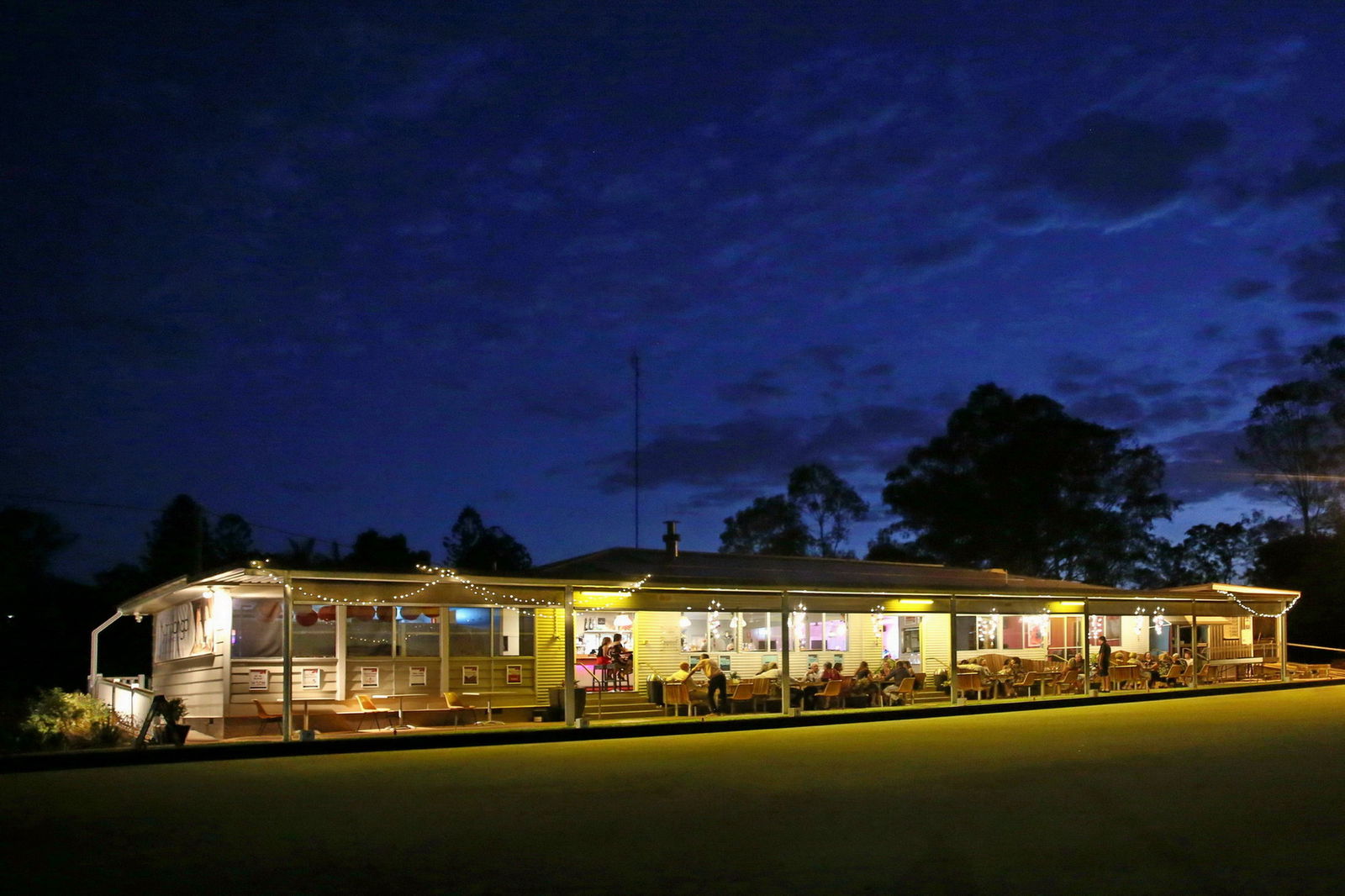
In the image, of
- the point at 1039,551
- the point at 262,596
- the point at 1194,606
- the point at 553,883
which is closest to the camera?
the point at 553,883

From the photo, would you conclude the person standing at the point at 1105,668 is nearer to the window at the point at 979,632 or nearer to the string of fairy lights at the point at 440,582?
the window at the point at 979,632

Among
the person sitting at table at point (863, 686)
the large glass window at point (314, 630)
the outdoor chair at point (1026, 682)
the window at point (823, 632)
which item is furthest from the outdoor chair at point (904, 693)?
the large glass window at point (314, 630)

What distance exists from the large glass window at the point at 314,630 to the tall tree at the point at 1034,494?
40.8 m

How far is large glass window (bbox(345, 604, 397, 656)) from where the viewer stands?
21.1m

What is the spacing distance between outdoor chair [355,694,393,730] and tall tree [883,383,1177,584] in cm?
4100

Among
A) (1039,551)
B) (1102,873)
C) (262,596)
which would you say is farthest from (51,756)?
(1039,551)

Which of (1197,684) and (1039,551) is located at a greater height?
(1039,551)

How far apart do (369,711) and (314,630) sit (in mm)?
1868

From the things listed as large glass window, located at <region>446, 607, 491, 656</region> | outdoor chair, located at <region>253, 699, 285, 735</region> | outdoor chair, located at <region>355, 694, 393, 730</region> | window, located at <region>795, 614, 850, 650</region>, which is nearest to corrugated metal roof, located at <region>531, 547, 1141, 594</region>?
window, located at <region>795, 614, 850, 650</region>

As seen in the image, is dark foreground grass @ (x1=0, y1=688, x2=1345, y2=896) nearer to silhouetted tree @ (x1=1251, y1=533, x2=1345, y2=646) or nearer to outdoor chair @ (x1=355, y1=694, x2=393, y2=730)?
outdoor chair @ (x1=355, y1=694, x2=393, y2=730)

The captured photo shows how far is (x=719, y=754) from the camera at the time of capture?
52.6 feet

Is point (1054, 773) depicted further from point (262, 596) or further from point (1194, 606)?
point (1194, 606)

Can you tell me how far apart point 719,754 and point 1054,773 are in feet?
14.3

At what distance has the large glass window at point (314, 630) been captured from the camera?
20.5 meters
